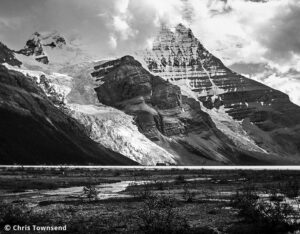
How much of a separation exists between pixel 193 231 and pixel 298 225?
730 centimetres

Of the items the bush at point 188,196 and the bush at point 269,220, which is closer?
the bush at point 269,220

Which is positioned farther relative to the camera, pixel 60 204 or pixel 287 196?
pixel 287 196

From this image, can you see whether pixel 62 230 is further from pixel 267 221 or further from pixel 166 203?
pixel 267 221

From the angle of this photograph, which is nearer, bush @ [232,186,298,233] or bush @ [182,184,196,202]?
bush @ [232,186,298,233]

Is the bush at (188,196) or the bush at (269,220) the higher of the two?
the bush at (188,196)

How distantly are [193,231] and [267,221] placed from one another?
16.8 ft

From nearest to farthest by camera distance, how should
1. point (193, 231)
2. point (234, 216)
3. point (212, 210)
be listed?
point (193, 231) < point (234, 216) < point (212, 210)

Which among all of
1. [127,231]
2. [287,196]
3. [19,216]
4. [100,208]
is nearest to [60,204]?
[100,208]

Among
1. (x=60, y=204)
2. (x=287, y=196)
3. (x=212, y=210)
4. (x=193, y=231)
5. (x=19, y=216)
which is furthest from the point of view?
(x=287, y=196)

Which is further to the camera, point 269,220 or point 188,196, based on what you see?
point 188,196

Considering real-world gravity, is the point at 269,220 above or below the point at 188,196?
below

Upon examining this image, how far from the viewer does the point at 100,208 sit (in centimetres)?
5394

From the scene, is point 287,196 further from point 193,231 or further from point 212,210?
point 193,231

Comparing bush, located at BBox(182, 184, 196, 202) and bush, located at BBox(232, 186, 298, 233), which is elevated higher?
bush, located at BBox(182, 184, 196, 202)
